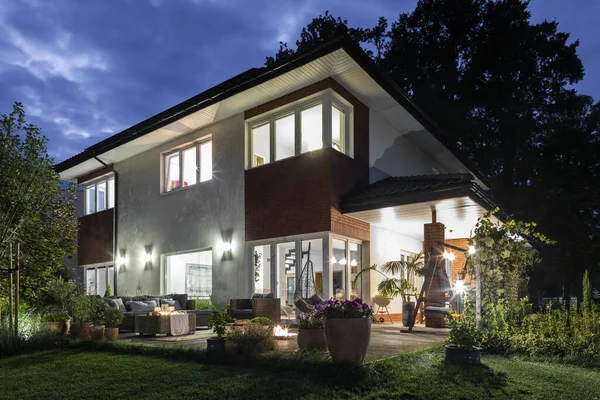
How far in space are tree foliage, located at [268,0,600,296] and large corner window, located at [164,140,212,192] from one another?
1149 cm

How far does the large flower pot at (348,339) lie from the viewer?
6020 millimetres

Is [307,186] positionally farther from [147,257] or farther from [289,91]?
[147,257]

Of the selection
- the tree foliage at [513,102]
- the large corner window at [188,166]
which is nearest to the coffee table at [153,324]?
the large corner window at [188,166]

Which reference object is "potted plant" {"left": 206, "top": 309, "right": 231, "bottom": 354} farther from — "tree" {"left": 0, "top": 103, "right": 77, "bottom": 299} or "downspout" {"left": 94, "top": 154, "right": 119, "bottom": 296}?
"downspout" {"left": 94, "top": 154, "right": 119, "bottom": 296}

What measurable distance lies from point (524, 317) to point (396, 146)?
7989mm

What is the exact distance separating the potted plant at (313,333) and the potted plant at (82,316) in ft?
14.6

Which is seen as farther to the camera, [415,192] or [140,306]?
[140,306]

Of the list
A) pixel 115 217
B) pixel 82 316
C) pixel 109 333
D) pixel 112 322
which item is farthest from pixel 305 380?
pixel 115 217

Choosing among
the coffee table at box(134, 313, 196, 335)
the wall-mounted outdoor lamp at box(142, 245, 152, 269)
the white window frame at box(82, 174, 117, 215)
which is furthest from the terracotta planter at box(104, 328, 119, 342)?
the white window frame at box(82, 174, 117, 215)

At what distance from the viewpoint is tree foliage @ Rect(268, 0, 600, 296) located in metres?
23.3

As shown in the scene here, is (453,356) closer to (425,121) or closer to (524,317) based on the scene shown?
(524,317)

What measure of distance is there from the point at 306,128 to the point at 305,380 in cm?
770

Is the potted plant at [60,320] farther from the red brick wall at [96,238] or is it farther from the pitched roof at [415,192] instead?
the red brick wall at [96,238]

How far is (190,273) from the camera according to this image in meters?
15.6
